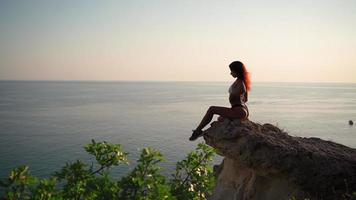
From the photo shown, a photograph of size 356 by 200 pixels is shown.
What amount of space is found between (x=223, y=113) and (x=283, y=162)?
95.6 inches

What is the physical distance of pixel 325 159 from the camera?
987 centimetres

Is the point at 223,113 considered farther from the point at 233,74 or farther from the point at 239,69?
the point at 239,69

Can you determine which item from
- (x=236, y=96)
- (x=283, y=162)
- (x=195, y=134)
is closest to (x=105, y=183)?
(x=195, y=134)

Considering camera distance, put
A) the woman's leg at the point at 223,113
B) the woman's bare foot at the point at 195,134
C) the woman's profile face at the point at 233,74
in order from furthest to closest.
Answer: the woman's profile face at the point at 233,74 → the woman's leg at the point at 223,113 → the woman's bare foot at the point at 195,134

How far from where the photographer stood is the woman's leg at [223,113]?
33.1 feet

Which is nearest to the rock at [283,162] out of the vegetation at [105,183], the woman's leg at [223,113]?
the woman's leg at [223,113]

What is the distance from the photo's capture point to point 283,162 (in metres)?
9.87

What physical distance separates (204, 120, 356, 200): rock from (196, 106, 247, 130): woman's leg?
29 centimetres

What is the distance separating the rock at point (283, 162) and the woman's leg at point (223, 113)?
287mm

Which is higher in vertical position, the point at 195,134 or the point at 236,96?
the point at 236,96

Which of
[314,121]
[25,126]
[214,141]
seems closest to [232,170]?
[214,141]

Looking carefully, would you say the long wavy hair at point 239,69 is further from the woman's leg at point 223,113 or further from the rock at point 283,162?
the rock at point 283,162

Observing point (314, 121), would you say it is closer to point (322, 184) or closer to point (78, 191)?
point (322, 184)

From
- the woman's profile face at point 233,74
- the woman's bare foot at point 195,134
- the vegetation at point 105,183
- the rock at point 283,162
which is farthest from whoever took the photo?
the woman's profile face at point 233,74
